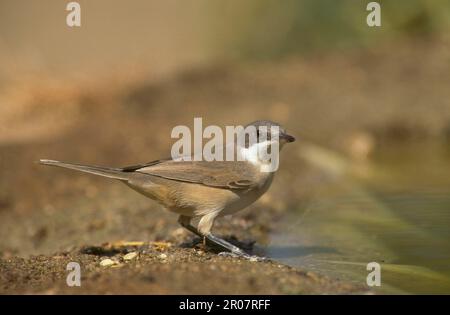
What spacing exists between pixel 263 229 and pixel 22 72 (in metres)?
Result: 7.17

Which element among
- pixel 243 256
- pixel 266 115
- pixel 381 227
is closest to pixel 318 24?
pixel 266 115

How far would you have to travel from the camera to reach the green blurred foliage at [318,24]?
13367 millimetres

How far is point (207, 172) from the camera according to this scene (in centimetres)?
589

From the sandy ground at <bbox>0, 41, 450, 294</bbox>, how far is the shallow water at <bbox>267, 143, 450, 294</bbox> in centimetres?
33

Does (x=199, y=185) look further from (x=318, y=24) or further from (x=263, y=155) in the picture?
(x=318, y=24)

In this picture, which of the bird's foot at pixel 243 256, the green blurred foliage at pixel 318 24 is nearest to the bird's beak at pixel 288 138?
the bird's foot at pixel 243 256

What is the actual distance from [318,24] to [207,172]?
865 centimetres

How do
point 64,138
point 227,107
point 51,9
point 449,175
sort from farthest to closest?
point 51,9 → point 227,107 → point 64,138 → point 449,175

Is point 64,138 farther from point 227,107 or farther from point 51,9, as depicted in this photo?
point 51,9

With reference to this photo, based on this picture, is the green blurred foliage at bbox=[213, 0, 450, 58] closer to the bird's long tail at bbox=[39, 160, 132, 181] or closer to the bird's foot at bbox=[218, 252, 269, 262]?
the bird's long tail at bbox=[39, 160, 132, 181]

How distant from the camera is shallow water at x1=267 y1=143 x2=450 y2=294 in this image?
537 cm

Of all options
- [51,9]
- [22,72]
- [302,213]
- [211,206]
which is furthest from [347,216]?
[51,9]

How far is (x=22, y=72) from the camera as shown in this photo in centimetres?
1277

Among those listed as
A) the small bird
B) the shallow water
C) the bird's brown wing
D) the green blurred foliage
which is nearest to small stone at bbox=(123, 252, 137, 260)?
the small bird
